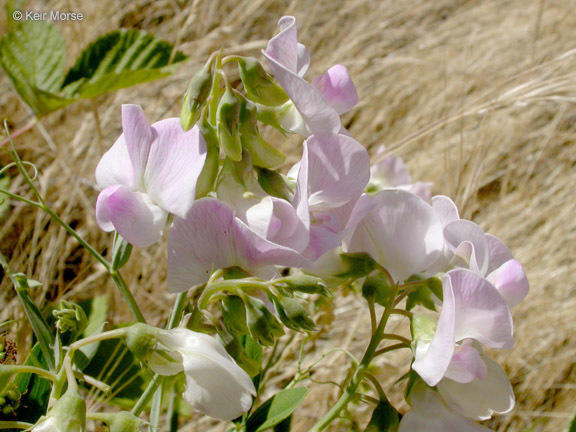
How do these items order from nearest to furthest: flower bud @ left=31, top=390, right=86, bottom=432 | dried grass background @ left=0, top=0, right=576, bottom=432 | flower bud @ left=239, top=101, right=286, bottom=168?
flower bud @ left=31, top=390, right=86, bottom=432
flower bud @ left=239, top=101, right=286, bottom=168
dried grass background @ left=0, top=0, right=576, bottom=432

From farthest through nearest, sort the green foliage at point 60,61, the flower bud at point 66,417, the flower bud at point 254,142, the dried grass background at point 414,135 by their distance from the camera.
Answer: the dried grass background at point 414,135 → the green foliage at point 60,61 → the flower bud at point 254,142 → the flower bud at point 66,417

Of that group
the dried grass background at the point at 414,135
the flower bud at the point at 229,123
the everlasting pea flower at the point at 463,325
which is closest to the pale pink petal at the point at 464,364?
the everlasting pea flower at the point at 463,325

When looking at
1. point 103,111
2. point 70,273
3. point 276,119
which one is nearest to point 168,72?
point 276,119

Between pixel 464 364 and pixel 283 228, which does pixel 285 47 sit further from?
pixel 464 364

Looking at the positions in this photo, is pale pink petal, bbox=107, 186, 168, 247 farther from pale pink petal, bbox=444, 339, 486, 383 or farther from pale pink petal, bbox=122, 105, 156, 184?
pale pink petal, bbox=444, 339, 486, 383

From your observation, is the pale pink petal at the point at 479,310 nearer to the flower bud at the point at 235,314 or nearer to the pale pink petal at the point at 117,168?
the flower bud at the point at 235,314

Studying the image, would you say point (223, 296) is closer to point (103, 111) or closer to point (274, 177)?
point (274, 177)

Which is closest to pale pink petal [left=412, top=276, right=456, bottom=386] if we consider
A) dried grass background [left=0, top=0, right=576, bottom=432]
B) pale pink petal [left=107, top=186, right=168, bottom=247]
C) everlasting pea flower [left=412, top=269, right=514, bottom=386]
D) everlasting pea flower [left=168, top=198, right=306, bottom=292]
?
everlasting pea flower [left=412, top=269, right=514, bottom=386]
